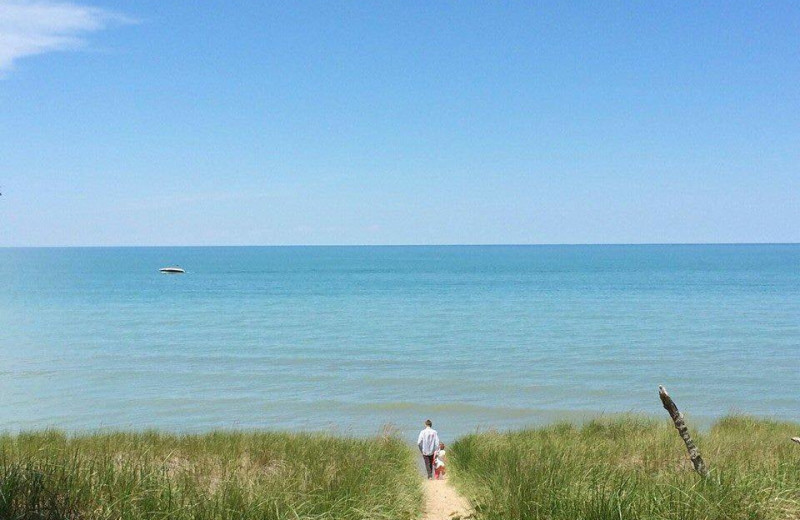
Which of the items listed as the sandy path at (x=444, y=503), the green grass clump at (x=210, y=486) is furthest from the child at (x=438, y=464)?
the green grass clump at (x=210, y=486)

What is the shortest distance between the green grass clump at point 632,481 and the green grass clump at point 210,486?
1.51 meters

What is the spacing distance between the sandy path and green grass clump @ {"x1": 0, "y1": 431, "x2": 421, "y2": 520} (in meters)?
0.36

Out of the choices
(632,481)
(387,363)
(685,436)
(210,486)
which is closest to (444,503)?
(632,481)

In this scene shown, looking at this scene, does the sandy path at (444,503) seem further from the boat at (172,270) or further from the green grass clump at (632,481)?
the boat at (172,270)

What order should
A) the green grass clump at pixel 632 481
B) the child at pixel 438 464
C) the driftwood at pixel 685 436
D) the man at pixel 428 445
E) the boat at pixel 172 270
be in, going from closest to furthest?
the green grass clump at pixel 632 481 → the driftwood at pixel 685 436 → the child at pixel 438 464 → the man at pixel 428 445 → the boat at pixel 172 270

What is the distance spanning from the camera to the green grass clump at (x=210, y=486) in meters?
7.95

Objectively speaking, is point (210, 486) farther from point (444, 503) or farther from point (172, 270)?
point (172, 270)

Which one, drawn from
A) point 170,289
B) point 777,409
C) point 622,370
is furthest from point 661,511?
point 170,289

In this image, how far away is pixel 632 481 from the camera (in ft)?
31.4

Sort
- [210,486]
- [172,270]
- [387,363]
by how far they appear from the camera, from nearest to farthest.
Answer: [210,486], [387,363], [172,270]

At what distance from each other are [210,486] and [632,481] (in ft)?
19.2

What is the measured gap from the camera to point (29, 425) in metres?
24.9

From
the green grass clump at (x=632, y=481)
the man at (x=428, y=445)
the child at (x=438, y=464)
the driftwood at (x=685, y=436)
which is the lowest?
the child at (x=438, y=464)

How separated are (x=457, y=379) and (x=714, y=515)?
2548 cm
